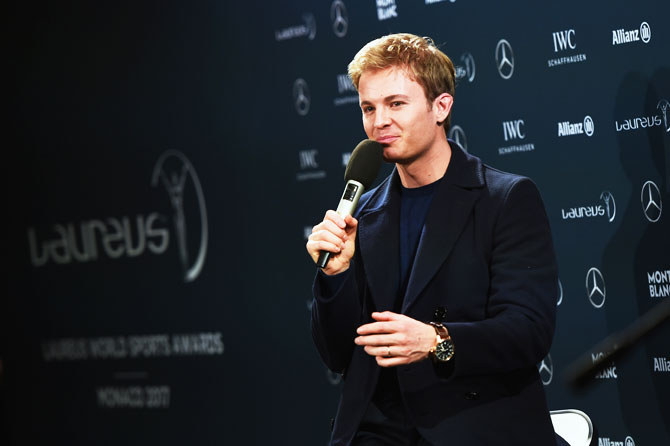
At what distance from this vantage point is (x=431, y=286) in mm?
2566

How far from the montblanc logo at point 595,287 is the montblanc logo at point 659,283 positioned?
0.63 ft

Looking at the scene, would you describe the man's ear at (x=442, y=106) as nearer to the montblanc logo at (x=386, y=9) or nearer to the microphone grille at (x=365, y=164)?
the microphone grille at (x=365, y=164)

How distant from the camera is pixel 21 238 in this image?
5.79 metres

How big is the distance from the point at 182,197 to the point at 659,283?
104 inches

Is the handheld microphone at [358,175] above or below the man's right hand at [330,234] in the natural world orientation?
above

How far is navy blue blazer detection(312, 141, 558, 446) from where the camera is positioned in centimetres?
241

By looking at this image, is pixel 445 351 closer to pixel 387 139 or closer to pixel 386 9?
pixel 387 139

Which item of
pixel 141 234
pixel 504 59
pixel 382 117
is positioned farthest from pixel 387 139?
pixel 141 234

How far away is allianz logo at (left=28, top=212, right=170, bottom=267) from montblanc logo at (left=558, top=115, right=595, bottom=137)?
7.80 ft

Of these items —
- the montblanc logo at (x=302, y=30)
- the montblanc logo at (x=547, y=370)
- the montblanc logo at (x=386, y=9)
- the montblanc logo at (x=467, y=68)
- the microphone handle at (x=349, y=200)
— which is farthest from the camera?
the montblanc logo at (x=302, y=30)

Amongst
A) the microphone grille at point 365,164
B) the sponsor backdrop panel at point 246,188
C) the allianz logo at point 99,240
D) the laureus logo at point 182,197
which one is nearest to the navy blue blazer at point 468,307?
the microphone grille at point 365,164

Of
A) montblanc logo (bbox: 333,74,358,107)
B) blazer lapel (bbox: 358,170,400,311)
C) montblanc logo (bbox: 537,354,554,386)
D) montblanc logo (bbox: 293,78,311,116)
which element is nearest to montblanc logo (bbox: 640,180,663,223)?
montblanc logo (bbox: 537,354,554,386)

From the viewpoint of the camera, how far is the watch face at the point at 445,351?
7.67 feet

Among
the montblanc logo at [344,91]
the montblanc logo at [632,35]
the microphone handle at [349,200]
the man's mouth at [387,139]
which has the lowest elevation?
the microphone handle at [349,200]
